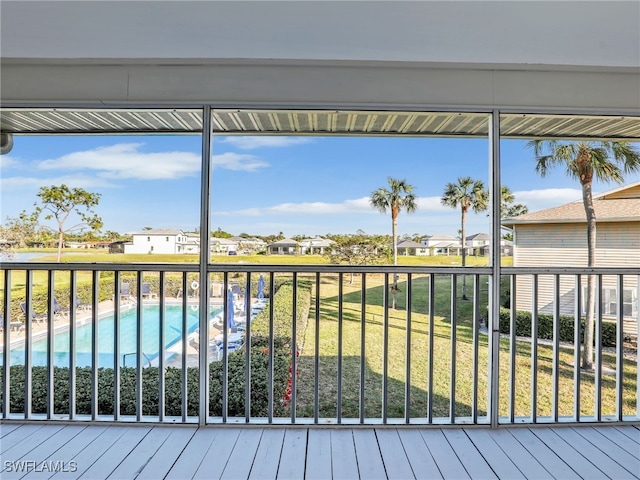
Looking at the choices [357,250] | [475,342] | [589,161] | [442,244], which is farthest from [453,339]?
[589,161]

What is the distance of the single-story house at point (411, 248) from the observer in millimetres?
2393

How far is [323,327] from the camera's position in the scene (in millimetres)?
3516

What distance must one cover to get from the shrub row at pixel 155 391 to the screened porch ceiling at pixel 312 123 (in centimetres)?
175

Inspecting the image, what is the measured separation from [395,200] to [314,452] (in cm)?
160

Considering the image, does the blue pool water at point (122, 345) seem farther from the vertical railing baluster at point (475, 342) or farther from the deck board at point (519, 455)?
the deck board at point (519, 455)

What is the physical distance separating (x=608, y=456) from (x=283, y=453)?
5.76 ft

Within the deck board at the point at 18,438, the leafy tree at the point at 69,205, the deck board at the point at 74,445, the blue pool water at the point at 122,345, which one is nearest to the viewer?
the deck board at the point at 74,445

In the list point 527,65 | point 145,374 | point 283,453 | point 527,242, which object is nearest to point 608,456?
point 527,242

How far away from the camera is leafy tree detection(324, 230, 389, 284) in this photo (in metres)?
2.38

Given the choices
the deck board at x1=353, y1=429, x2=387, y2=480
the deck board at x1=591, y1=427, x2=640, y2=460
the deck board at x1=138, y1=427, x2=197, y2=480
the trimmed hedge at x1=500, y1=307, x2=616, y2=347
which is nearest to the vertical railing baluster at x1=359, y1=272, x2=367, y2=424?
the deck board at x1=353, y1=429, x2=387, y2=480

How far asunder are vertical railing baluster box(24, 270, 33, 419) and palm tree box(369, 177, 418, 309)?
2322 mm

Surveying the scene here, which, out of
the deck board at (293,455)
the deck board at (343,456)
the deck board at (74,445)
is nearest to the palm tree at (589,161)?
the deck board at (343,456)

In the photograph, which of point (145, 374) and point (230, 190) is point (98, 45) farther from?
point (145, 374)

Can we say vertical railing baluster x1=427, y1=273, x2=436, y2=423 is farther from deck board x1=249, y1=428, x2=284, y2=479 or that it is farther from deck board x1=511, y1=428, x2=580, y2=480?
deck board x1=249, y1=428, x2=284, y2=479
